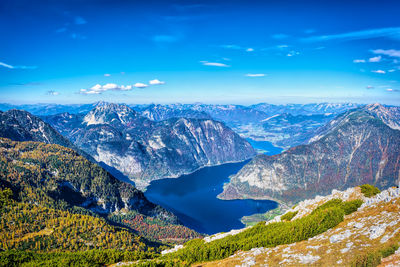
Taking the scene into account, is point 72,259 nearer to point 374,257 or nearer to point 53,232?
point 374,257

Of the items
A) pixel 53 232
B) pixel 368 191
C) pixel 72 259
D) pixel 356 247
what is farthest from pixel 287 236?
pixel 53 232

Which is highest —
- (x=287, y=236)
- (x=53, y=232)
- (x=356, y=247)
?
(x=356, y=247)

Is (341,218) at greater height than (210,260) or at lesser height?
greater

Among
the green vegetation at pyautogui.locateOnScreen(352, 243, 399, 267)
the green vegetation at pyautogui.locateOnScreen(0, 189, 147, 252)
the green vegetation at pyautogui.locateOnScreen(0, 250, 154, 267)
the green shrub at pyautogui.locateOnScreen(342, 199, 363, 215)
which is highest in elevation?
the green vegetation at pyautogui.locateOnScreen(352, 243, 399, 267)

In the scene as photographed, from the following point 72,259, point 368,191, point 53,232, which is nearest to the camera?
point 72,259

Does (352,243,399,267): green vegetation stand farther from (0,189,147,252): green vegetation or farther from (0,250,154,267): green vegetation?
(0,189,147,252): green vegetation

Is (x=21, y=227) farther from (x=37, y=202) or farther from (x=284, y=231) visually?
(x=284, y=231)

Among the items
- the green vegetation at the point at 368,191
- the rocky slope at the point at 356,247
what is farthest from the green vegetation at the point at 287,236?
the green vegetation at the point at 368,191

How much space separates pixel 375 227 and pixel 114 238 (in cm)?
14691

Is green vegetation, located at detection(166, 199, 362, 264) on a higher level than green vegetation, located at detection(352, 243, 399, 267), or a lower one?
lower

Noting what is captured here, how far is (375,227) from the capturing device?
40.5 m

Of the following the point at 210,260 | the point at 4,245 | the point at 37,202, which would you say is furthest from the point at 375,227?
the point at 37,202

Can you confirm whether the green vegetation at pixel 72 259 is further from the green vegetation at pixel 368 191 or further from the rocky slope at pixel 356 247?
the green vegetation at pixel 368 191

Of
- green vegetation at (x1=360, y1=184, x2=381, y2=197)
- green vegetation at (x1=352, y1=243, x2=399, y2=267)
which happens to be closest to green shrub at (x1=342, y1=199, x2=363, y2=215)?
green vegetation at (x1=360, y1=184, x2=381, y2=197)
